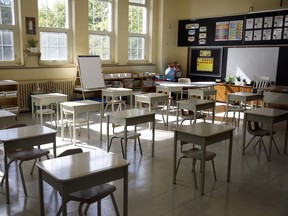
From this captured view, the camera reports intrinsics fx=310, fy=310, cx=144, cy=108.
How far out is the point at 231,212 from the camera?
3262 millimetres

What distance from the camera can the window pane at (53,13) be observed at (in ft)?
28.0

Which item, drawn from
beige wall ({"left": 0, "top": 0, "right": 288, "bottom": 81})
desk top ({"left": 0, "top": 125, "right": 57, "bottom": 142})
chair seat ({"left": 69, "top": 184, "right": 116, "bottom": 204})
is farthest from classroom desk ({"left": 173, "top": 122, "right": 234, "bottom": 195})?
beige wall ({"left": 0, "top": 0, "right": 288, "bottom": 81})

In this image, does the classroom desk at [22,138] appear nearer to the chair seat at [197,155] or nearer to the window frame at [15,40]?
the chair seat at [197,155]

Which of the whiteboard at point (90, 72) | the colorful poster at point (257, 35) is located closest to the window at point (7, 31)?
the whiteboard at point (90, 72)

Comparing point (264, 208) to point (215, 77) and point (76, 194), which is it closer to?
point (76, 194)

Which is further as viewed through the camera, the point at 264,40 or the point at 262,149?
the point at 264,40

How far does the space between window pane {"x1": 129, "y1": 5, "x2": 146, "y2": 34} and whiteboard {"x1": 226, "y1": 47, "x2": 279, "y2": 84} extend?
3.22m

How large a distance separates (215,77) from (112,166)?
9.01 m

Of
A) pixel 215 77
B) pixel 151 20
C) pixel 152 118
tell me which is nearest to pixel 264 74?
pixel 215 77

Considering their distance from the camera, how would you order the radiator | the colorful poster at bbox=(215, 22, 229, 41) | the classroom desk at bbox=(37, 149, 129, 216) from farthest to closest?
the colorful poster at bbox=(215, 22, 229, 41) < the radiator < the classroom desk at bbox=(37, 149, 129, 216)

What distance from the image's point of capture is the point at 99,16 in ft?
32.4

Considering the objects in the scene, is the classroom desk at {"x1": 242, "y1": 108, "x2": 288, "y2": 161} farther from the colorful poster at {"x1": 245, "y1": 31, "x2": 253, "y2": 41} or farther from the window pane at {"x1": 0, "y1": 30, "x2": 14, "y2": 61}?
the window pane at {"x1": 0, "y1": 30, "x2": 14, "y2": 61}

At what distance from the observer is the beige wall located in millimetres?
8312

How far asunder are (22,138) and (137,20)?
8.49 metres
